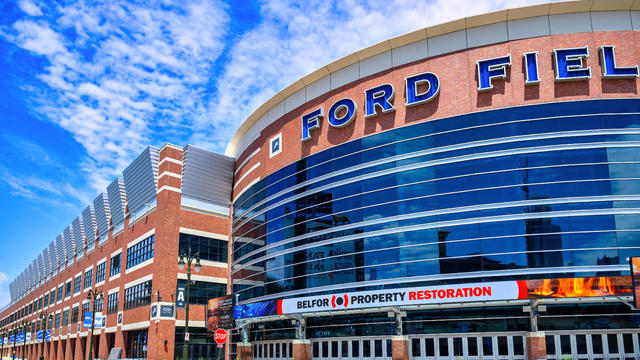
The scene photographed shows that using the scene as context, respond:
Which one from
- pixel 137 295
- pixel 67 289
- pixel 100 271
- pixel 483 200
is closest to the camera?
pixel 483 200

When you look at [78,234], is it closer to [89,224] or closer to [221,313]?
[89,224]

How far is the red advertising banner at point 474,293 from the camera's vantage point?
30312mm

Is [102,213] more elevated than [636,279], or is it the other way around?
[102,213]

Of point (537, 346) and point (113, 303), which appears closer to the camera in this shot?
point (537, 346)

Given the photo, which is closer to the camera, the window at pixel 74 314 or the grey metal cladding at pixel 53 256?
the window at pixel 74 314

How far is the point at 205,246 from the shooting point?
56.2m

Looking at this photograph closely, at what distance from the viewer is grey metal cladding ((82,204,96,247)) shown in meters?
78.1

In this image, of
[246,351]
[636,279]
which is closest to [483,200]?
[636,279]

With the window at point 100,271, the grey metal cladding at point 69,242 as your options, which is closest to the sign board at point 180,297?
the window at point 100,271

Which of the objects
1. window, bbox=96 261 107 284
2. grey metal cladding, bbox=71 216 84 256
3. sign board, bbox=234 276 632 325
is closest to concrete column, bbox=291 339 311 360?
sign board, bbox=234 276 632 325

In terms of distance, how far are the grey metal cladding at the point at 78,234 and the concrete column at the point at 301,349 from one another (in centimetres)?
5472

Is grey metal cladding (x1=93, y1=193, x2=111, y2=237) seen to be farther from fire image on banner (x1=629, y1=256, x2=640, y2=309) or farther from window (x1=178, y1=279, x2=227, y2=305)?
fire image on banner (x1=629, y1=256, x2=640, y2=309)

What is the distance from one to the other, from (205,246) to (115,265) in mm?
15978

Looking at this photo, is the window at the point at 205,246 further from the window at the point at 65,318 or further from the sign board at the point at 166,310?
the window at the point at 65,318
